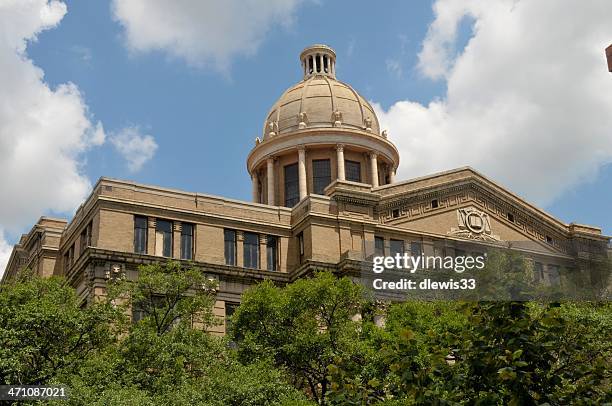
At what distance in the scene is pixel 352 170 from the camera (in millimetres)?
61125

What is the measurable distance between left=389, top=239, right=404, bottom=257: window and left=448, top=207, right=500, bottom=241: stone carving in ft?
11.3

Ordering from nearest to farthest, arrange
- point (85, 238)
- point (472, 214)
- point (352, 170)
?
point (85, 238) < point (472, 214) < point (352, 170)

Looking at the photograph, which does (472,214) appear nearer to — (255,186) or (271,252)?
(271,252)

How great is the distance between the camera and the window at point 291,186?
60263 millimetres

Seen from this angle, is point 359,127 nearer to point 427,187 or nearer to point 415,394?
point 427,187

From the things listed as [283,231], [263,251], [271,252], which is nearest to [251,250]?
[263,251]

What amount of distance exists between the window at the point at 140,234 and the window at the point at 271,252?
695 cm

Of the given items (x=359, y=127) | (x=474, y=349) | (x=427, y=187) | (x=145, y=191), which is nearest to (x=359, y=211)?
(x=427, y=187)

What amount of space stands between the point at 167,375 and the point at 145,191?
50.8ft

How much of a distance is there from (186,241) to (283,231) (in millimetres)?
5713

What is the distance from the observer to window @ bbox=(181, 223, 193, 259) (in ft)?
146

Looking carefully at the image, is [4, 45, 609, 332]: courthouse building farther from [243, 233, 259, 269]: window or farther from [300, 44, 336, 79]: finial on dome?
Answer: [300, 44, 336, 79]: finial on dome

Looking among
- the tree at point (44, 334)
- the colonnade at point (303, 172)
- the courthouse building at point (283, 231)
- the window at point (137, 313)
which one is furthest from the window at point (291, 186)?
the tree at point (44, 334)

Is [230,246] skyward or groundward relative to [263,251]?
skyward
